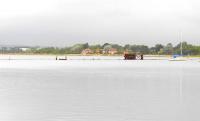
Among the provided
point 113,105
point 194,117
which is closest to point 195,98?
point 113,105

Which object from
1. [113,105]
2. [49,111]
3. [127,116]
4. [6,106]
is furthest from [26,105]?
[127,116]

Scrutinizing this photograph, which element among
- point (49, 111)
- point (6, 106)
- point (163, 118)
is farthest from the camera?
point (6, 106)

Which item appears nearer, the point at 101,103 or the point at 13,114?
the point at 13,114

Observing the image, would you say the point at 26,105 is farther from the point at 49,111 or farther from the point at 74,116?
the point at 74,116

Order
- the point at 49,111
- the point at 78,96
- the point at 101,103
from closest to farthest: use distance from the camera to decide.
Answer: the point at 49,111 → the point at 101,103 → the point at 78,96

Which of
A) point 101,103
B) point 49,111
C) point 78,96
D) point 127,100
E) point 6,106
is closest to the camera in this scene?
point 49,111

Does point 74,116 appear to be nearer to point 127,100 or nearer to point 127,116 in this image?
point 127,116

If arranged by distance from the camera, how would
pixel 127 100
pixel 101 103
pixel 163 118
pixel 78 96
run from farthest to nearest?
pixel 78 96
pixel 127 100
pixel 101 103
pixel 163 118

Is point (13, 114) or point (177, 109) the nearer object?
point (13, 114)

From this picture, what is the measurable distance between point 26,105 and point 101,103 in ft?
8.06

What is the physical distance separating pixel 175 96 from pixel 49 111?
6356mm

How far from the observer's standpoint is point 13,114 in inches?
514

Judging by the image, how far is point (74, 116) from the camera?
42.2 feet

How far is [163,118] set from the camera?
→ 40.7 feet
